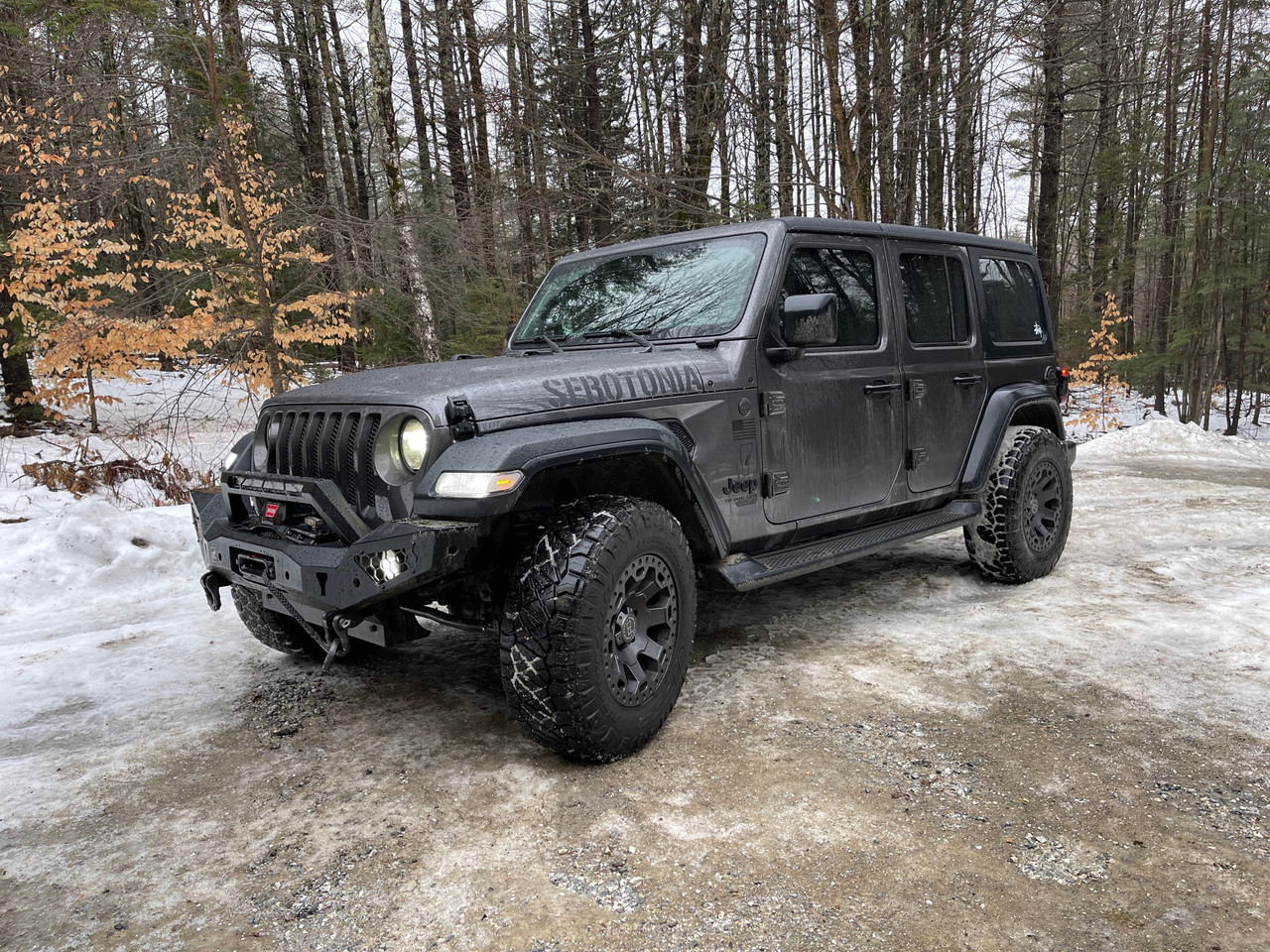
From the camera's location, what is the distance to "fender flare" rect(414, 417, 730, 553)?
2471mm

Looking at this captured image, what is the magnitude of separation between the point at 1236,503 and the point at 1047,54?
5937mm

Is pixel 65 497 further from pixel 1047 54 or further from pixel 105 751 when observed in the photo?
pixel 1047 54

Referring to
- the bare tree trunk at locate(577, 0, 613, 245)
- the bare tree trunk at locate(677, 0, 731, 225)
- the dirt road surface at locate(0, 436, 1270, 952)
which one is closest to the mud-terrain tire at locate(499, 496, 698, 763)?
the dirt road surface at locate(0, 436, 1270, 952)

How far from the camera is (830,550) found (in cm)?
374

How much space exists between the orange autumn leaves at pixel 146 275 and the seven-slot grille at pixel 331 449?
4.02 m

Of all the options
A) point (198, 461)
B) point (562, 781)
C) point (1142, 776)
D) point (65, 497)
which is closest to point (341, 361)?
point (198, 461)

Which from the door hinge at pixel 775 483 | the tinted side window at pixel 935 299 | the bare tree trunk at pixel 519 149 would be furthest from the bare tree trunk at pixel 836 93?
the door hinge at pixel 775 483

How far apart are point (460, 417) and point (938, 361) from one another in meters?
2.84

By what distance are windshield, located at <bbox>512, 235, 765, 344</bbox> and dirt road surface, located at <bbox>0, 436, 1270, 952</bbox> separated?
5.14 ft

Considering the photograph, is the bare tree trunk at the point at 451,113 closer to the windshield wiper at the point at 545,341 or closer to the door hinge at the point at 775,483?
the windshield wiper at the point at 545,341

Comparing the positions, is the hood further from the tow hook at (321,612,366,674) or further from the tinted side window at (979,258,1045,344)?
the tinted side window at (979,258,1045,344)

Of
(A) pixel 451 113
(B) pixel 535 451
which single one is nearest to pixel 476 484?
(B) pixel 535 451

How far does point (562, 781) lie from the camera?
8.93ft

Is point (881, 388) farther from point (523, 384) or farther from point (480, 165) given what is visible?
point (480, 165)
